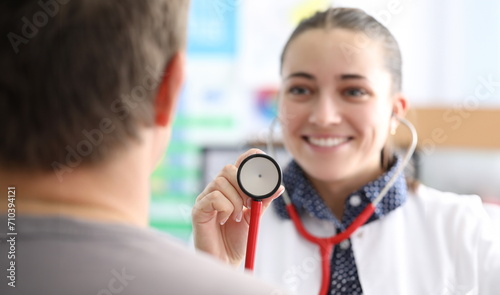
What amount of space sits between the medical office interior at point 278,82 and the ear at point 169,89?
119 cm

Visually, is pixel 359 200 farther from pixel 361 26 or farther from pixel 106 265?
pixel 106 265

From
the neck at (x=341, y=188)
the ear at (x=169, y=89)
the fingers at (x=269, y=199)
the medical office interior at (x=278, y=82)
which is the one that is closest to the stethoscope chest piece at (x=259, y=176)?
the fingers at (x=269, y=199)

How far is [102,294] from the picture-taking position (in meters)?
0.45

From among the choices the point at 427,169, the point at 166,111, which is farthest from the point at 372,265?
the point at 427,169

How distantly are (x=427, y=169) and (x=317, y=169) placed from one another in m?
0.88

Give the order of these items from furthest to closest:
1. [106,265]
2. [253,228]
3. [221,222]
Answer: [221,222] → [253,228] → [106,265]

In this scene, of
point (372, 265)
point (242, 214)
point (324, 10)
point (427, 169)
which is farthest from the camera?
point (427, 169)

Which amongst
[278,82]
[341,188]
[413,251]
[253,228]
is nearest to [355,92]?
[341,188]

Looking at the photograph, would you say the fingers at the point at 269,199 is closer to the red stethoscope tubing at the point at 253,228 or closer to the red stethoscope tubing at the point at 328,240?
the red stethoscope tubing at the point at 253,228

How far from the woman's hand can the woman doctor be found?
0.74 ft

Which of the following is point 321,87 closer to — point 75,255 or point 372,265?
point 372,265

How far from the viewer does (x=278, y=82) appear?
87.1 inches

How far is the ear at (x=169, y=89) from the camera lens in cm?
53

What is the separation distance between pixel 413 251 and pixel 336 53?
1.31 feet
